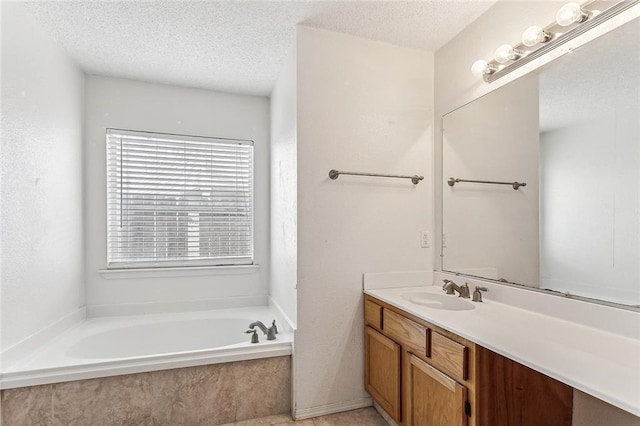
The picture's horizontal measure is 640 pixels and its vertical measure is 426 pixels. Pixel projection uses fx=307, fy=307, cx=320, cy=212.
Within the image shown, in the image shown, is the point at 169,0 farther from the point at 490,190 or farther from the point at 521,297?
the point at 521,297

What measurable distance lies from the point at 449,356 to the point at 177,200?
2.47 meters

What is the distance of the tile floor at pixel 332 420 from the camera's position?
189cm

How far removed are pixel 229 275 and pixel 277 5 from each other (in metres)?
2.21

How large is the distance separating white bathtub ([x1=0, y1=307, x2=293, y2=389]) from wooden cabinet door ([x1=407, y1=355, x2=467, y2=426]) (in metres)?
0.81

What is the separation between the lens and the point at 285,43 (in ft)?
7.04

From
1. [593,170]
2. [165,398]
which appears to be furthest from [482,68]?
[165,398]

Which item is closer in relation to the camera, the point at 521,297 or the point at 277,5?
the point at 521,297

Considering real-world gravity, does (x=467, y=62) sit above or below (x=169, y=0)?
below

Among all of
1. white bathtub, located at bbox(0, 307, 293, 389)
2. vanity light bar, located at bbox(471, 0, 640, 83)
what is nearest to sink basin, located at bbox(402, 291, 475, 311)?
white bathtub, located at bbox(0, 307, 293, 389)

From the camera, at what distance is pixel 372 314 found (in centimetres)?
195

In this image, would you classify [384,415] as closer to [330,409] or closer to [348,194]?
[330,409]

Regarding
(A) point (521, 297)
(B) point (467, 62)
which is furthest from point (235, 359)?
(B) point (467, 62)

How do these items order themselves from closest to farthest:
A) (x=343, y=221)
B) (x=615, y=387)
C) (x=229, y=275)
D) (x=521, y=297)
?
(x=615, y=387) → (x=521, y=297) → (x=343, y=221) → (x=229, y=275)

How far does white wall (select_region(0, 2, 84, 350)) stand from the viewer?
1687 millimetres
